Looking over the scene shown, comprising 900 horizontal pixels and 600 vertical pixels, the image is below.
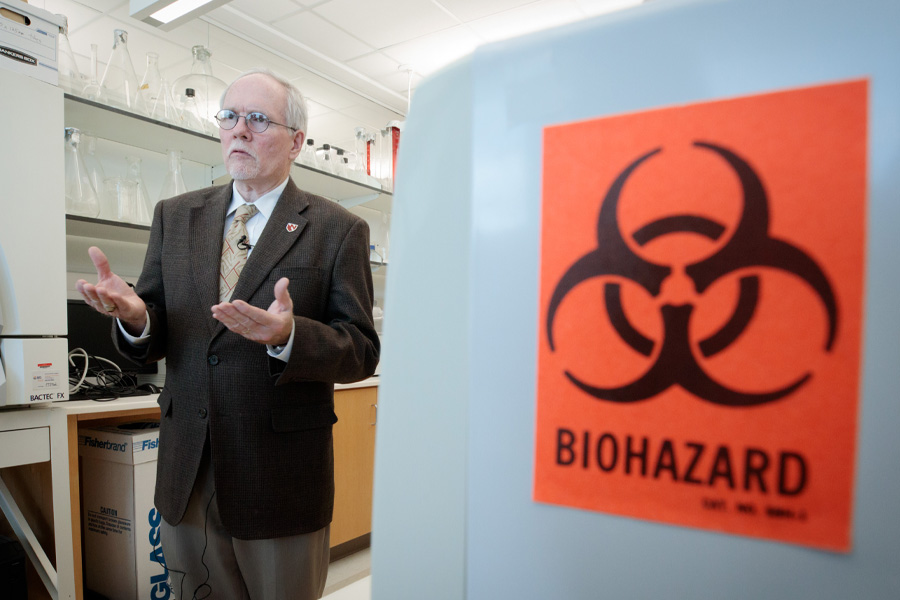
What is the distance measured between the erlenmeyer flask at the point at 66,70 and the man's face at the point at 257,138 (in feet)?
2.76

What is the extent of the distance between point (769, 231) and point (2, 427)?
1768mm

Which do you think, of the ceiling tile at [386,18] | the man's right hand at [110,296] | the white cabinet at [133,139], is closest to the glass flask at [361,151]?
the white cabinet at [133,139]

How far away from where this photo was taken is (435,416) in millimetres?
356

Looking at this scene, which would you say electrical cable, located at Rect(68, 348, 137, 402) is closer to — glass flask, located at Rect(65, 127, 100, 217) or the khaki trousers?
glass flask, located at Rect(65, 127, 100, 217)

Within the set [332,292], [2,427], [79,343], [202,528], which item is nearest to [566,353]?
[332,292]

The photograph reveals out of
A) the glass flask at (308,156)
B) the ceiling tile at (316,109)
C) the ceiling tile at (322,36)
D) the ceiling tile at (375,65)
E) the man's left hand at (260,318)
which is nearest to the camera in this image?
the man's left hand at (260,318)

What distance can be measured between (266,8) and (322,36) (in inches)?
15.5

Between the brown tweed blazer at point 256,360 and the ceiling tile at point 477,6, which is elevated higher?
the ceiling tile at point 477,6

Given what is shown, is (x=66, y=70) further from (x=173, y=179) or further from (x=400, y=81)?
(x=400, y=81)

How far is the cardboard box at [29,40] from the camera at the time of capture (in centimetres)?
144

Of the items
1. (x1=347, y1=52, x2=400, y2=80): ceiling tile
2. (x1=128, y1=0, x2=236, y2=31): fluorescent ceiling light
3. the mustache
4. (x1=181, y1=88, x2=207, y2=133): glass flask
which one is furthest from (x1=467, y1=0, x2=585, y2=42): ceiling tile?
the mustache

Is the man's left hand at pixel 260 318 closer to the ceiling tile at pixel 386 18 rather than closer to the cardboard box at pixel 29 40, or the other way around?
the cardboard box at pixel 29 40

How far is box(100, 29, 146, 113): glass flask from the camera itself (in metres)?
1.81

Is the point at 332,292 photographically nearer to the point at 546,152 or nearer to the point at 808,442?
the point at 546,152
